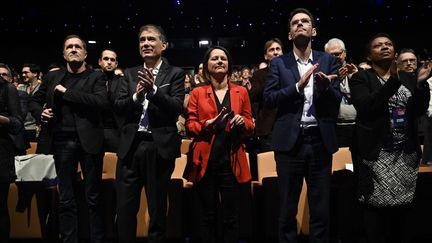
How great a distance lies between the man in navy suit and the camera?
275 cm

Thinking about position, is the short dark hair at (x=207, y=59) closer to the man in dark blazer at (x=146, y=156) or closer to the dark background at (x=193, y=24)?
the man in dark blazer at (x=146, y=156)

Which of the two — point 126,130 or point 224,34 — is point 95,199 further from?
point 224,34

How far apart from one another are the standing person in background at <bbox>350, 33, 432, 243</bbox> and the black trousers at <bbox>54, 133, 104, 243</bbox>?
6.34ft

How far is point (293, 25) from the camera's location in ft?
9.47

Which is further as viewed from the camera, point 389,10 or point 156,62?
point 389,10

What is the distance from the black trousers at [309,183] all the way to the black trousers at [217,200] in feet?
1.39

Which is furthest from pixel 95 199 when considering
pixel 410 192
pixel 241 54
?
pixel 241 54

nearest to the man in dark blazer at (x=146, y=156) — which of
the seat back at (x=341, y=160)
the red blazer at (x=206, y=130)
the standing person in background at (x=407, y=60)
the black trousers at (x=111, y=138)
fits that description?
the red blazer at (x=206, y=130)

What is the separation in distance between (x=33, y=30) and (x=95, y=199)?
10.8 m

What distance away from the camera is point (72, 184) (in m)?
3.33

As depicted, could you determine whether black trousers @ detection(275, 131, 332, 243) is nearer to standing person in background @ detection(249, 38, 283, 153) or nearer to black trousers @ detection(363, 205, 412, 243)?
black trousers @ detection(363, 205, 412, 243)

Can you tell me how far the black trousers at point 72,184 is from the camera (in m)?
3.25

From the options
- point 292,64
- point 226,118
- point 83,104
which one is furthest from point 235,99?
point 83,104

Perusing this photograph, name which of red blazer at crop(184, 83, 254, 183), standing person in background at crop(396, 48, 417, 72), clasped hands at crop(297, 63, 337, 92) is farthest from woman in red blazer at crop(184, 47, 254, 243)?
standing person in background at crop(396, 48, 417, 72)
